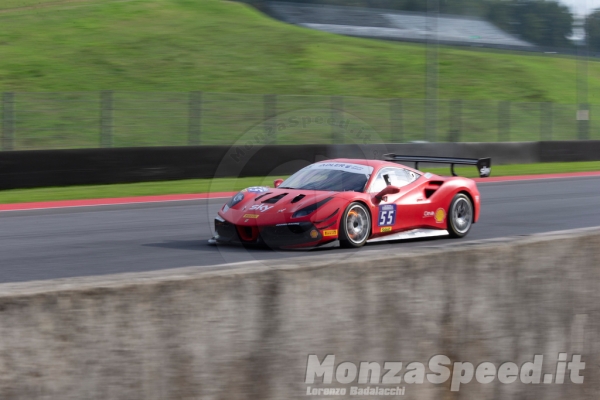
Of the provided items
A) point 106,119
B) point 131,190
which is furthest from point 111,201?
point 106,119

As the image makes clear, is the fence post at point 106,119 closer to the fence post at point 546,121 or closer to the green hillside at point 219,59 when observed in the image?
the green hillside at point 219,59

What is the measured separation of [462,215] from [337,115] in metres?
15.6

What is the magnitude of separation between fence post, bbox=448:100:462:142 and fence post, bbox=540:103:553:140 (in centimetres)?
341

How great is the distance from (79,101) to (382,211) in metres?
13.5

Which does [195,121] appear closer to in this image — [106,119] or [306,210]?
[106,119]

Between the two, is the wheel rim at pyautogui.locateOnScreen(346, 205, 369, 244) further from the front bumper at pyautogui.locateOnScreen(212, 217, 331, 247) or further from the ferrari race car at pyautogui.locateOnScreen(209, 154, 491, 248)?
the front bumper at pyautogui.locateOnScreen(212, 217, 331, 247)

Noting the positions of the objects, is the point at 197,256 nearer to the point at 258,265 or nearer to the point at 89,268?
the point at 89,268

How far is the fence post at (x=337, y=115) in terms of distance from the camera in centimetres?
2577

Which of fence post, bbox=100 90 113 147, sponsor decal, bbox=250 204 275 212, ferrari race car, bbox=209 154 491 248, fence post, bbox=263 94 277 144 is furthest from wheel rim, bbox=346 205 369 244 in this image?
fence post, bbox=263 94 277 144

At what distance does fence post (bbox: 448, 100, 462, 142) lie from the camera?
29.9 meters

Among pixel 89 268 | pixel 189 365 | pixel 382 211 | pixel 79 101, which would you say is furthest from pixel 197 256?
pixel 79 101

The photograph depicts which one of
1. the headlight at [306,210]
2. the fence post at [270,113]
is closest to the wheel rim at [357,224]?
the headlight at [306,210]

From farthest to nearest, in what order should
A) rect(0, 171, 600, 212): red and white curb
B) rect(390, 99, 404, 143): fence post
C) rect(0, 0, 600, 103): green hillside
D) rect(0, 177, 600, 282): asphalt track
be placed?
rect(0, 0, 600, 103): green hillside, rect(390, 99, 404, 143): fence post, rect(0, 171, 600, 212): red and white curb, rect(0, 177, 600, 282): asphalt track

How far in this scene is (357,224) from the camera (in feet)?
30.5
